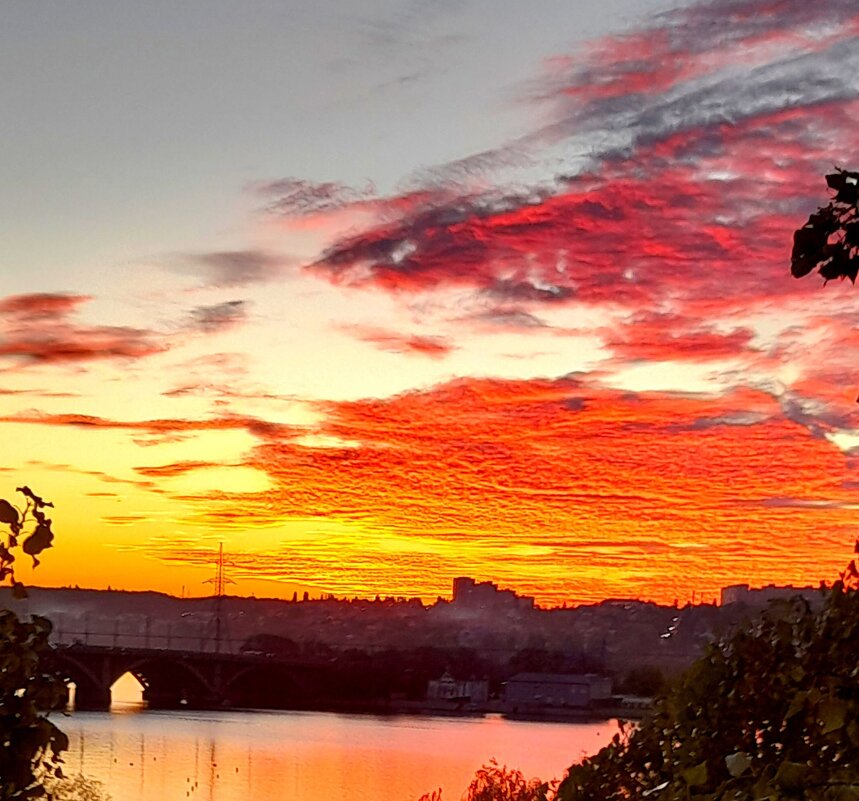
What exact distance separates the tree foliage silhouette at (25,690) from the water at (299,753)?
69.3 m

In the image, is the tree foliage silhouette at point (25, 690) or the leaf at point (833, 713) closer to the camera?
the leaf at point (833, 713)

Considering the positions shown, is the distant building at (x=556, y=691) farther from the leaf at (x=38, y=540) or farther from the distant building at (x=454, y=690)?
the leaf at (x=38, y=540)

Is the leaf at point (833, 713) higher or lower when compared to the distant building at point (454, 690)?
higher

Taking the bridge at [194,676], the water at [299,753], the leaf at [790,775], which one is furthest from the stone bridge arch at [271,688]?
the leaf at [790,775]

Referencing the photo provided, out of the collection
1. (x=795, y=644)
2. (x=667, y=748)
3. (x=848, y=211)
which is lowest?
(x=667, y=748)

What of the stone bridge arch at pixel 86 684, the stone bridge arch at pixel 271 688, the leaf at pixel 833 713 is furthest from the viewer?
the stone bridge arch at pixel 271 688

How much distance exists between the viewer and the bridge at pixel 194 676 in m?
118

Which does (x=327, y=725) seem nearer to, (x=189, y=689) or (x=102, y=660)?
(x=189, y=689)

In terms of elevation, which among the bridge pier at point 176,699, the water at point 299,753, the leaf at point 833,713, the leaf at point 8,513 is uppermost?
the leaf at point 8,513

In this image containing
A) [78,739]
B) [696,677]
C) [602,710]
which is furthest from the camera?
[602,710]

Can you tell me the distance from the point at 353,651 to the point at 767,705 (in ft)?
490

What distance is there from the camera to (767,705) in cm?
813

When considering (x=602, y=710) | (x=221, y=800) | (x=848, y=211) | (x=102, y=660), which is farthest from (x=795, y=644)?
(x=602, y=710)

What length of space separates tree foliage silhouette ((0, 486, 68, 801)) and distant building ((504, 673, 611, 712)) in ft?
490
